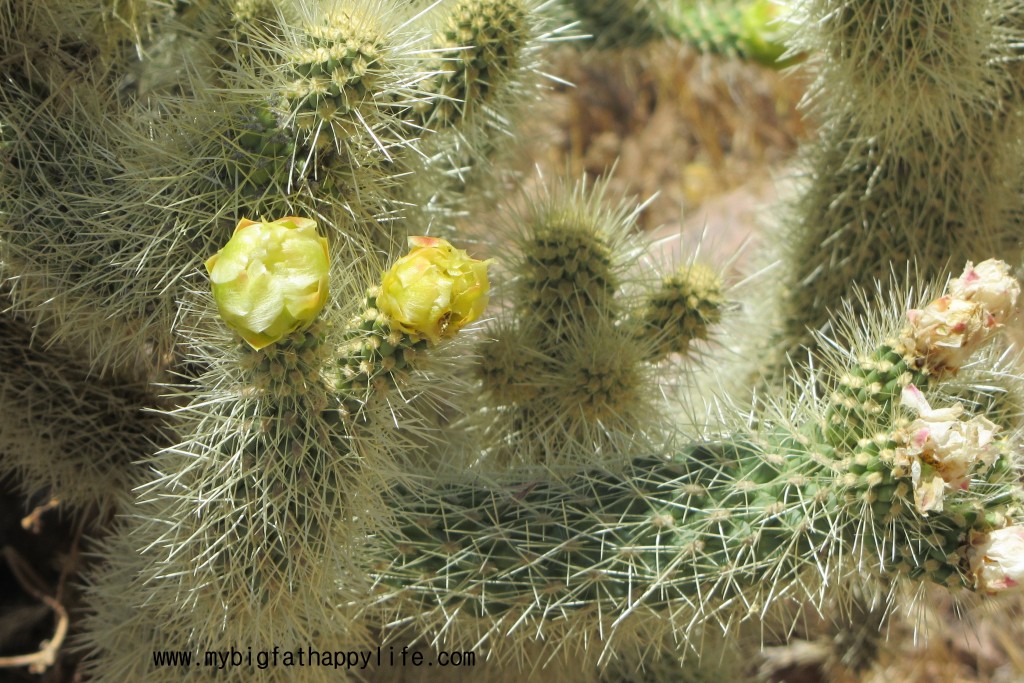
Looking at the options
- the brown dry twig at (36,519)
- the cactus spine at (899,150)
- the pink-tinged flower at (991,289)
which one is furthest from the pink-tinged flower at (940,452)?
→ the brown dry twig at (36,519)

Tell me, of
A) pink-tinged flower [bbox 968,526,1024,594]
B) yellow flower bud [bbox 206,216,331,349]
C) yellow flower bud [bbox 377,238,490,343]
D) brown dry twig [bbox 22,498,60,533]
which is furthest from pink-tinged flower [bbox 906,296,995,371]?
brown dry twig [bbox 22,498,60,533]

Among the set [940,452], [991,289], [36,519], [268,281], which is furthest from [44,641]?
[991,289]

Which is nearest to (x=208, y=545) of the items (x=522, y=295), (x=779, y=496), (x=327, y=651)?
(x=327, y=651)

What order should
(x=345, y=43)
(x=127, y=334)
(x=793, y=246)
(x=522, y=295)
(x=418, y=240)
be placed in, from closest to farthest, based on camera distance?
1. (x=418, y=240)
2. (x=345, y=43)
3. (x=127, y=334)
4. (x=522, y=295)
5. (x=793, y=246)

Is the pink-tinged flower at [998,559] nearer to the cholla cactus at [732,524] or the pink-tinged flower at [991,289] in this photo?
the cholla cactus at [732,524]

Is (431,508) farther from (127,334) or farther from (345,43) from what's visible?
(345,43)

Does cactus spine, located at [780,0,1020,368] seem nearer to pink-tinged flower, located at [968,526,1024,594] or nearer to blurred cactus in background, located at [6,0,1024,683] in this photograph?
blurred cactus in background, located at [6,0,1024,683]
